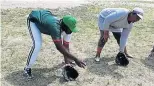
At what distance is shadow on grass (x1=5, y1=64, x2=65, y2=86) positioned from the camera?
665 cm

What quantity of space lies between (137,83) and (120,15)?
4.25 ft

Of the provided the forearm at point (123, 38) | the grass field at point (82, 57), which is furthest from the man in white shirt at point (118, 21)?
the grass field at point (82, 57)

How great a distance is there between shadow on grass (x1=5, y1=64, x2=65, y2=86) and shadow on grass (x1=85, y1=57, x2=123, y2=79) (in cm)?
82

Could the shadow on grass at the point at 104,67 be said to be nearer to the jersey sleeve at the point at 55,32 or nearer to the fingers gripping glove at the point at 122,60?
the fingers gripping glove at the point at 122,60

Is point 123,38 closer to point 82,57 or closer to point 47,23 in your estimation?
point 82,57

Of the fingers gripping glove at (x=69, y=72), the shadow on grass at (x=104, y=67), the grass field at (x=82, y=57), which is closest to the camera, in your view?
the fingers gripping glove at (x=69, y=72)

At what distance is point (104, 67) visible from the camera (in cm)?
764

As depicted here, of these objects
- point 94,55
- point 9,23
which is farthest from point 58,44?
point 9,23

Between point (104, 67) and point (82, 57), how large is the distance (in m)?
0.74

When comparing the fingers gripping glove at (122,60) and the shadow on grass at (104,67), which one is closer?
the shadow on grass at (104,67)

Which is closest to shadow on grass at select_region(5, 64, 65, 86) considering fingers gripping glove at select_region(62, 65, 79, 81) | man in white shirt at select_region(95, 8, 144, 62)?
fingers gripping glove at select_region(62, 65, 79, 81)

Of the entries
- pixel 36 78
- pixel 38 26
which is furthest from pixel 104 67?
pixel 38 26

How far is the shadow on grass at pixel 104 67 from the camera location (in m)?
7.31

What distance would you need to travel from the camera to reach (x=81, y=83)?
6809 mm
